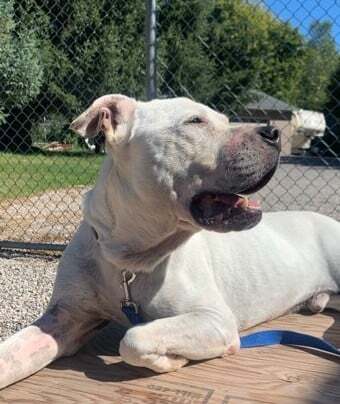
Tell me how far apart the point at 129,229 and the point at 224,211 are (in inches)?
14.7

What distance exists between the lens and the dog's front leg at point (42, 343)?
82.3 inches

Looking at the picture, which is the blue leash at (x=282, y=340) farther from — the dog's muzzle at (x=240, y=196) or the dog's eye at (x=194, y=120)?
the dog's eye at (x=194, y=120)

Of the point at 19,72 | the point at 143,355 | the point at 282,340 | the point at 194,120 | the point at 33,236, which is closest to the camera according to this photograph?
the point at 143,355

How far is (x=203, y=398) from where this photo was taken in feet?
6.39

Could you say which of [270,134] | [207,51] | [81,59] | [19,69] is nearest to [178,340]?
[270,134]

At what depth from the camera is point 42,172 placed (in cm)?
1151

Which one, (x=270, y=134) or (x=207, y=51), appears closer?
(x=270, y=134)

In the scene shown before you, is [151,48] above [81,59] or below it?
above

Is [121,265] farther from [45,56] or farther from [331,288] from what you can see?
[45,56]

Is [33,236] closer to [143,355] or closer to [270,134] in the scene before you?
[143,355]

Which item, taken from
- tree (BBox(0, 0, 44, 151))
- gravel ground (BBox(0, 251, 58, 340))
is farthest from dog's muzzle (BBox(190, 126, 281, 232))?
tree (BBox(0, 0, 44, 151))

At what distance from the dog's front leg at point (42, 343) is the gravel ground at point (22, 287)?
1664mm

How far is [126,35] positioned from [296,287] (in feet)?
36.7

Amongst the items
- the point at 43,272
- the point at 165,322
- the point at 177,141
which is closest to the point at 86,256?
the point at 165,322
